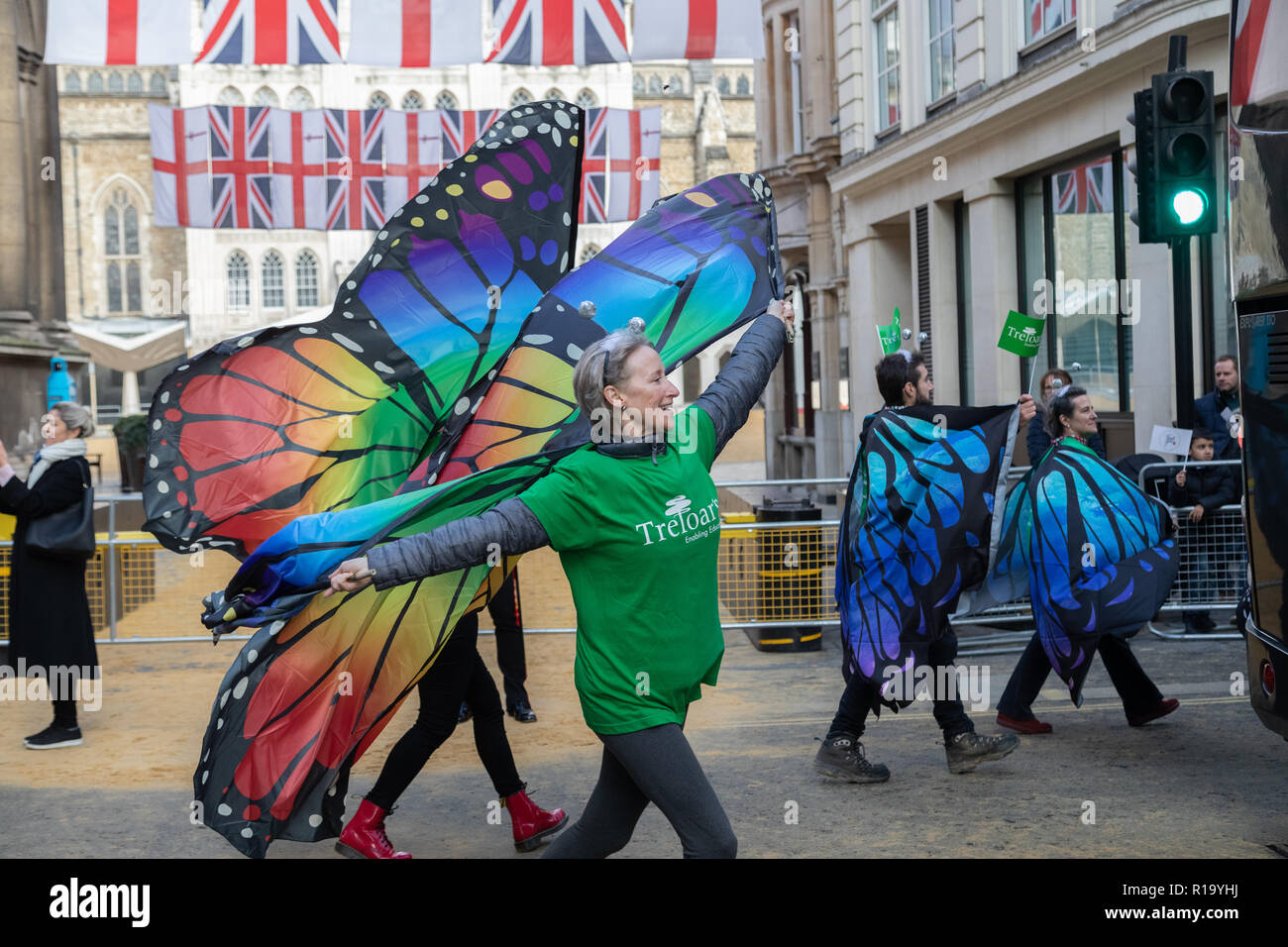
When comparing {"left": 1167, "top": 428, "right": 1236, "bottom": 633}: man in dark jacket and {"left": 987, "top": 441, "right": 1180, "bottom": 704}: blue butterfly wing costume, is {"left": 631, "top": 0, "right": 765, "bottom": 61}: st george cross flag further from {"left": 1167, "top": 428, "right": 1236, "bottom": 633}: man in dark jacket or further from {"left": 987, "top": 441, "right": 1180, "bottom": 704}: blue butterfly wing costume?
{"left": 987, "top": 441, "right": 1180, "bottom": 704}: blue butterfly wing costume

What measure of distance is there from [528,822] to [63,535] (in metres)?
3.57

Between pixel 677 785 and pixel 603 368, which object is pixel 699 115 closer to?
pixel 603 368

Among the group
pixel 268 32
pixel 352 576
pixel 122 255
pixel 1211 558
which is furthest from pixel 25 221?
pixel 122 255

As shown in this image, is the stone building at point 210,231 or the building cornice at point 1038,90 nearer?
the building cornice at point 1038,90

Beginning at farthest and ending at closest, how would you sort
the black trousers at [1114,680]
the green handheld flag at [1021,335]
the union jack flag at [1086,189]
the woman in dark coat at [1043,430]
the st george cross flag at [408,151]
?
the st george cross flag at [408,151] < the union jack flag at [1086,189] < the woman in dark coat at [1043,430] < the green handheld flag at [1021,335] < the black trousers at [1114,680]

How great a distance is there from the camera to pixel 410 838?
6.00m

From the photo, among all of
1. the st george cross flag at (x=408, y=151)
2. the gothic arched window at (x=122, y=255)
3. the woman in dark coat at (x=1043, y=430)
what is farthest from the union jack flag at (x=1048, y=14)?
the gothic arched window at (x=122, y=255)

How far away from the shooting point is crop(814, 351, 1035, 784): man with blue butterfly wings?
6543 millimetres

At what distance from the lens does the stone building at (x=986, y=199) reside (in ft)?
42.9

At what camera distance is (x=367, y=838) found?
218 inches

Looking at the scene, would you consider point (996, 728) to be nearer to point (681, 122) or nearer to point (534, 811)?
point (534, 811)

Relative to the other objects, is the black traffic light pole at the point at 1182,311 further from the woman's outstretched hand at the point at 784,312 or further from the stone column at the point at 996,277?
the stone column at the point at 996,277

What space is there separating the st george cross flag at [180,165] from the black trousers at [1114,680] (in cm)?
1982
